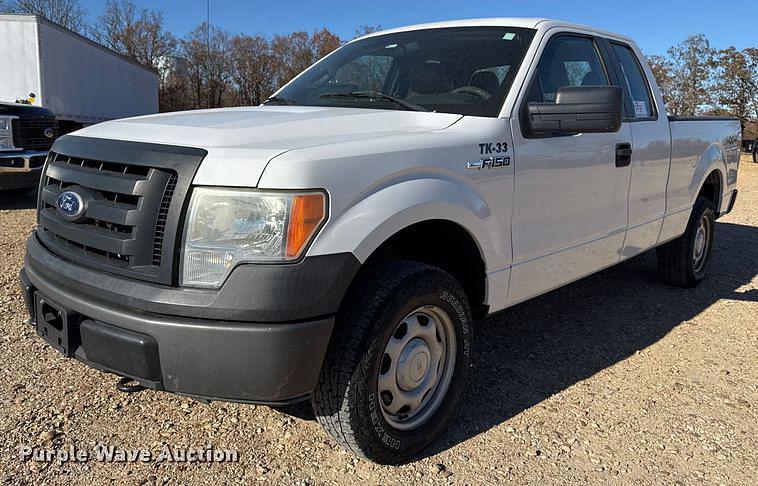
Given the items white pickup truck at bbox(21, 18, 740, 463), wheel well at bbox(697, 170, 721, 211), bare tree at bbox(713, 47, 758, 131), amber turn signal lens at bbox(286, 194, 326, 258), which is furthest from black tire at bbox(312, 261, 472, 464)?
bare tree at bbox(713, 47, 758, 131)

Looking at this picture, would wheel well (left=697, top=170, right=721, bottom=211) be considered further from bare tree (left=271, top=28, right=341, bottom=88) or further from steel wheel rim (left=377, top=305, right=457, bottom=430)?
bare tree (left=271, top=28, right=341, bottom=88)

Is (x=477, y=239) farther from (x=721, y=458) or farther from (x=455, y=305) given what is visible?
(x=721, y=458)

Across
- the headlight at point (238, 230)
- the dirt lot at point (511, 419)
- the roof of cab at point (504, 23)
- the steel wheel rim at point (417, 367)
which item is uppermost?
the roof of cab at point (504, 23)

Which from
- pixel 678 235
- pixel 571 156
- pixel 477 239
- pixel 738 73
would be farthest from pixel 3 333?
pixel 738 73

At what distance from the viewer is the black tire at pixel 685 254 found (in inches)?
207

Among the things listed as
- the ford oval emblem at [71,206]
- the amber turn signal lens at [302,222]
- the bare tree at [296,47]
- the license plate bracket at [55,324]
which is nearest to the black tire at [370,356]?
the amber turn signal lens at [302,222]

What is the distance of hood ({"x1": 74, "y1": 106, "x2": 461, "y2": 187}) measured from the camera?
2127 millimetres

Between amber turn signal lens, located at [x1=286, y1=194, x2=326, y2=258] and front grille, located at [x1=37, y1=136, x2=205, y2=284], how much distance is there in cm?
38

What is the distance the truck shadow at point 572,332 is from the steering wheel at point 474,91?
4.94 feet

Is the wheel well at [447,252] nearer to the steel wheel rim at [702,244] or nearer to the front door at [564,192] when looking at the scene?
the front door at [564,192]

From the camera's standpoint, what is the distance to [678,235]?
502 cm

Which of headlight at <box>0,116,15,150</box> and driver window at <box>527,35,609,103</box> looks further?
headlight at <box>0,116,15,150</box>

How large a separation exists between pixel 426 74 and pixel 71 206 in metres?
1.90

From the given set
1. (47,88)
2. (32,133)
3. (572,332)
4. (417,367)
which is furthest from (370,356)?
(47,88)
